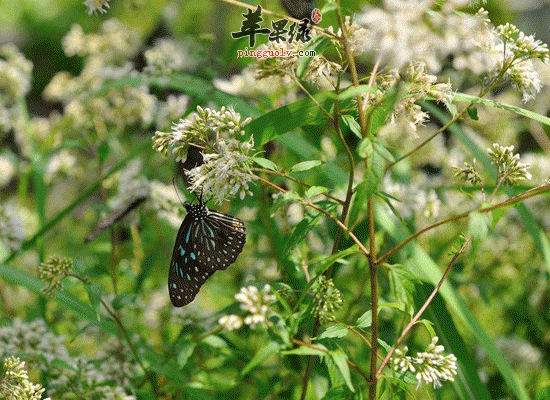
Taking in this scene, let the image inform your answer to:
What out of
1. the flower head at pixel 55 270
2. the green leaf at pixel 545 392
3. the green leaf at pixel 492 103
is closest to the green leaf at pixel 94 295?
the flower head at pixel 55 270

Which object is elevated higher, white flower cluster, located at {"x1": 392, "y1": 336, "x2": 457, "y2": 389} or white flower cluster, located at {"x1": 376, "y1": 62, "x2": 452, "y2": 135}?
white flower cluster, located at {"x1": 376, "y1": 62, "x2": 452, "y2": 135}

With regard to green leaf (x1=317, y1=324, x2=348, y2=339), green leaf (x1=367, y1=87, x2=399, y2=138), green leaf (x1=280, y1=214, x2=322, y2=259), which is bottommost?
green leaf (x1=317, y1=324, x2=348, y2=339)

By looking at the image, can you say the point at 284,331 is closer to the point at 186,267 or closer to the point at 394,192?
the point at 186,267

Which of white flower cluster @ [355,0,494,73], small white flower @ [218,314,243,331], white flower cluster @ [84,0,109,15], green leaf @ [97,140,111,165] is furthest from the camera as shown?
green leaf @ [97,140,111,165]

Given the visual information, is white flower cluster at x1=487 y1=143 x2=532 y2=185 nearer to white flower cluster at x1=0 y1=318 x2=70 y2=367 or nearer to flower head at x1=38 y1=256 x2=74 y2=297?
flower head at x1=38 y1=256 x2=74 y2=297

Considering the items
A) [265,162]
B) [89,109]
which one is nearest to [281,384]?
[265,162]

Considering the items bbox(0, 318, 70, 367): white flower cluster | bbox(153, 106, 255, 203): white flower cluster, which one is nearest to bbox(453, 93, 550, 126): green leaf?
bbox(153, 106, 255, 203): white flower cluster

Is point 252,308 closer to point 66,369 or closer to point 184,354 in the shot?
point 184,354
